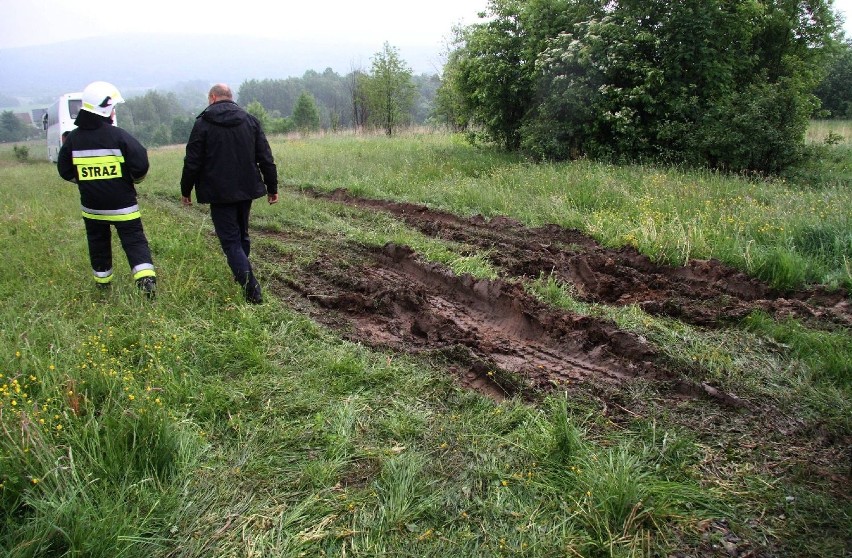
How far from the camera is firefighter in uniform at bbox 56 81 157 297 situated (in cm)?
460

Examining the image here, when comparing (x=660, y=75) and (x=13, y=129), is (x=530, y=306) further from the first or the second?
(x=13, y=129)

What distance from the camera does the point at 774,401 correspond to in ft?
10.0

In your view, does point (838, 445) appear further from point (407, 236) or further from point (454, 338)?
point (407, 236)

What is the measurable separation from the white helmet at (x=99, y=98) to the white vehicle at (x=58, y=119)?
16.7m

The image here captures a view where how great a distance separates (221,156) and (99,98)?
117 centimetres

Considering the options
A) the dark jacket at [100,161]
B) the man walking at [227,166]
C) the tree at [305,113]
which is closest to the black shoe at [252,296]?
the man walking at [227,166]

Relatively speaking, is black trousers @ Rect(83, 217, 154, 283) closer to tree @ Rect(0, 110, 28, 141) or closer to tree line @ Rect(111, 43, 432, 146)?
tree line @ Rect(111, 43, 432, 146)

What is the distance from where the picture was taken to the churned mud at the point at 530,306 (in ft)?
11.6

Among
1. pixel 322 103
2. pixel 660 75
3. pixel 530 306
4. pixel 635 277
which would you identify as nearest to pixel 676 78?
pixel 660 75

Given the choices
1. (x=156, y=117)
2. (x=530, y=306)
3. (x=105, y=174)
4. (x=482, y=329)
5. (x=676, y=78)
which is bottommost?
(x=482, y=329)

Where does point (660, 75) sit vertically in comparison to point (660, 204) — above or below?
above

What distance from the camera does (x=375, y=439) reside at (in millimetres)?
2904

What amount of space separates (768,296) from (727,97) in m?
7.40

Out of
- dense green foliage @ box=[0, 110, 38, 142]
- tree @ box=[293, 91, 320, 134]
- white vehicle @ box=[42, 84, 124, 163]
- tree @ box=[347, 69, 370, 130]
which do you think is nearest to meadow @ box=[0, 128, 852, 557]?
white vehicle @ box=[42, 84, 124, 163]
